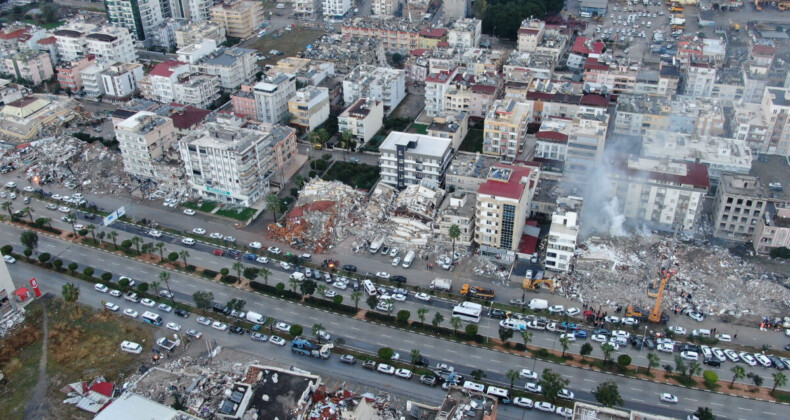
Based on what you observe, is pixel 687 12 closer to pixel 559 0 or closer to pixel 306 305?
pixel 559 0

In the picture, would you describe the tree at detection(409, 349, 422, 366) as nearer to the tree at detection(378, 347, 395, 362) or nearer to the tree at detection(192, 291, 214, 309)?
the tree at detection(378, 347, 395, 362)

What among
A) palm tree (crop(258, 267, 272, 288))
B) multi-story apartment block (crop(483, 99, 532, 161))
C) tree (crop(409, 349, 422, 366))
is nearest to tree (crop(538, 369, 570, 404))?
tree (crop(409, 349, 422, 366))

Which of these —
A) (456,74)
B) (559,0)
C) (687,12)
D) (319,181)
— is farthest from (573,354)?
(687,12)

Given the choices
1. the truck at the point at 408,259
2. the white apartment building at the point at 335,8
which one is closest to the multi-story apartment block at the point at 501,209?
the truck at the point at 408,259

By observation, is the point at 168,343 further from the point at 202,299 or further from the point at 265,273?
the point at 265,273

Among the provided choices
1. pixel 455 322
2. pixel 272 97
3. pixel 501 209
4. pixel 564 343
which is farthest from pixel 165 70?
pixel 564 343

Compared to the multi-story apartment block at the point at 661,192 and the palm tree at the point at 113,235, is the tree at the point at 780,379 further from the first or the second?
the palm tree at the point at 113,235
